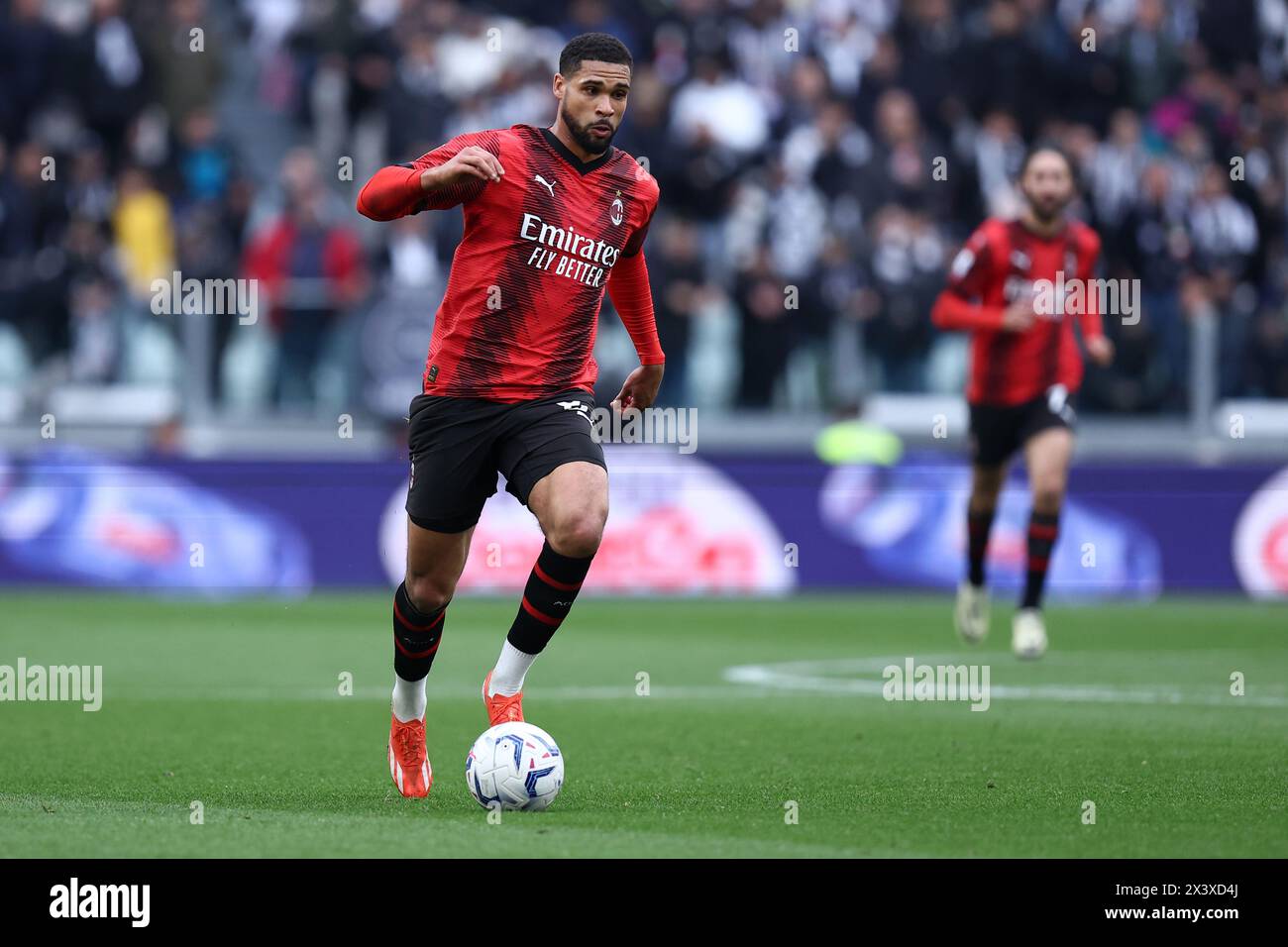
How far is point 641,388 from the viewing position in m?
8.35

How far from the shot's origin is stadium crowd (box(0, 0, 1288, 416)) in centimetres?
1798

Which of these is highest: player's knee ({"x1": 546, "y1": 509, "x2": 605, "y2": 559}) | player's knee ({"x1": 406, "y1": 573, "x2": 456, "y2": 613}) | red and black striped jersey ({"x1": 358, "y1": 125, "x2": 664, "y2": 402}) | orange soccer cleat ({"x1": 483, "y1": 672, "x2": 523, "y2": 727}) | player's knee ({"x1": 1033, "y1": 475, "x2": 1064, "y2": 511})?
red and black striped jersey ({"x1": 358, "y1": 125, "x2": 664, "y2": 402})

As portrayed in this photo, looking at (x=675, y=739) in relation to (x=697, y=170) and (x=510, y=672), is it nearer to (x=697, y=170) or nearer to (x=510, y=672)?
(x=510, y=672)

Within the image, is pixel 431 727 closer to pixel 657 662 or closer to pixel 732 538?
pixel 657 662

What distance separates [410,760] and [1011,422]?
658 cm

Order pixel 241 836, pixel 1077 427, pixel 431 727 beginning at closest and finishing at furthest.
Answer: pixel 241 836 < pixel 431 727 < pixel 1077 427

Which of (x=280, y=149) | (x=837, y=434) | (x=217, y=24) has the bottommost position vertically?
(x=837, y=434)

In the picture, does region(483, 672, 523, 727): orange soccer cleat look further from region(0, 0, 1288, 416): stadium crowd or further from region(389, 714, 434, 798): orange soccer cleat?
region(0, 0, 1288, 416): stadium crowd

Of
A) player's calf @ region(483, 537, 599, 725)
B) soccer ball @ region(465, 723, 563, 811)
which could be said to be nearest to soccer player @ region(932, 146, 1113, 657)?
player's calf @ region(483, 537, 599, 725)

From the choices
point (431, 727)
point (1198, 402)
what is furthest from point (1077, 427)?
point (431, 727)

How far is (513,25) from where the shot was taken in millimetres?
21375

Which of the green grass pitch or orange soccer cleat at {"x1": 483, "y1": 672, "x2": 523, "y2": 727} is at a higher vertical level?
orange soccer cleat at {"x1": 483, "y1": 672, "x2": 523, "y2": 727}

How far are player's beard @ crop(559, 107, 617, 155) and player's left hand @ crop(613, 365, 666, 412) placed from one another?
0.94 m

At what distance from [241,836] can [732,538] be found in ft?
40.4
